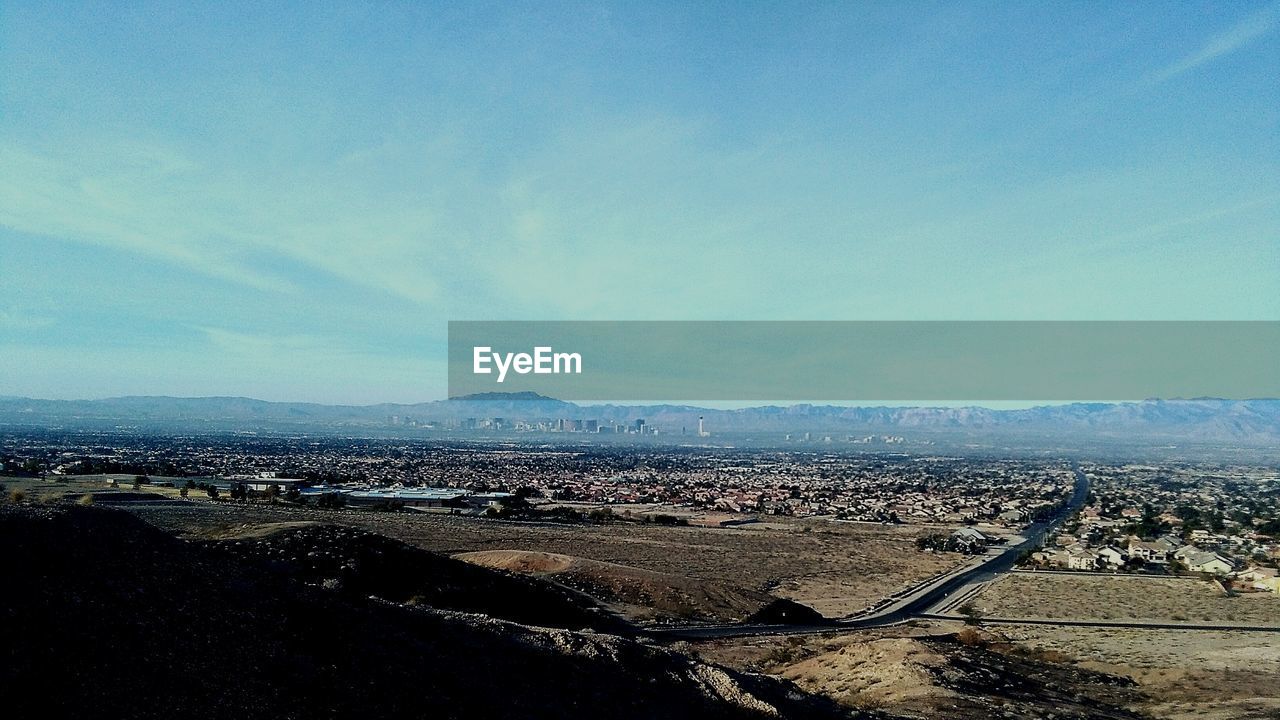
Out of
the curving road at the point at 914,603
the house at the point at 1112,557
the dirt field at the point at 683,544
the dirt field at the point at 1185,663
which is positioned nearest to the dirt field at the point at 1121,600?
the curving road at the point at 914,603

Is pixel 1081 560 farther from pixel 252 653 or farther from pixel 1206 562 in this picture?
pixel 252 653

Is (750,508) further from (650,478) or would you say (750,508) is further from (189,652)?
(189,652)

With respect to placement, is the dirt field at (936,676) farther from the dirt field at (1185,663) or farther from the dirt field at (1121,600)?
the dirt field at (1121,600)

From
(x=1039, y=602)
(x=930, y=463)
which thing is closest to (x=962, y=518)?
(x=1039, y=602)

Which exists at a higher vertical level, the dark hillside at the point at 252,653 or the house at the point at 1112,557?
the dark hillside at the point at 252,653

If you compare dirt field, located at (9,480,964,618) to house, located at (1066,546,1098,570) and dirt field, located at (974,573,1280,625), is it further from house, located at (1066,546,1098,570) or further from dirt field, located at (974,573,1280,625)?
house, located at (1066,546,1098,570)

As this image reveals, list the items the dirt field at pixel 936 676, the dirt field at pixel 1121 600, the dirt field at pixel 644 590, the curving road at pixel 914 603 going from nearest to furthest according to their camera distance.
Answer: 1. the dirt field at pixel 936 676
2. the curving road at pixel 914 603
3. the dirt field at pixel 644 590
4. the dirt field at pixel 1121 600
